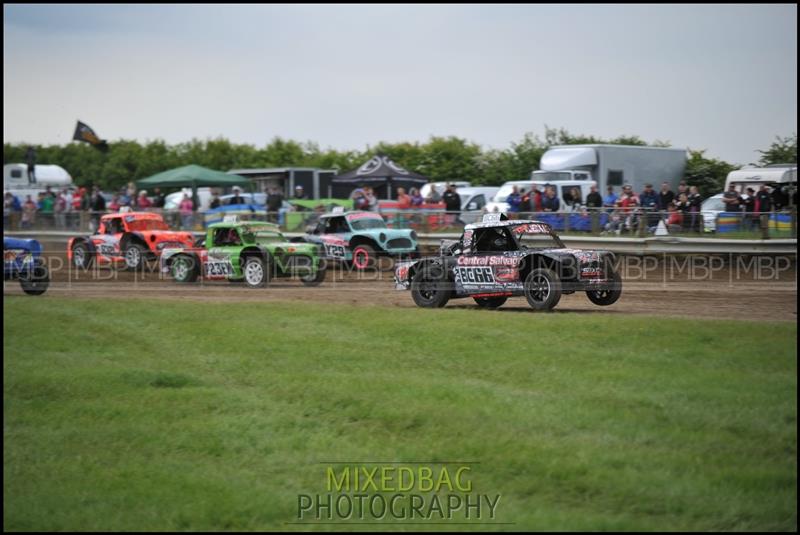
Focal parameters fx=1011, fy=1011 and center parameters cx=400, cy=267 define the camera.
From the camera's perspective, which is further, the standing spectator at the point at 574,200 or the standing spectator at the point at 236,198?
the standing spectator at the point at 236,198

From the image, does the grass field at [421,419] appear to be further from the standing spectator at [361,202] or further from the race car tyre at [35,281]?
the standing spectator at [361,202]

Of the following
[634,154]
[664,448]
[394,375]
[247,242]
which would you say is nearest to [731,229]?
[634,154]

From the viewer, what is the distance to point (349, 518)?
8.22m

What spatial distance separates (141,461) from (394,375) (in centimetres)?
335

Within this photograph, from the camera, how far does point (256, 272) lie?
73.8 feet

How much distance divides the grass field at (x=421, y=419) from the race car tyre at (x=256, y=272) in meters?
7.15

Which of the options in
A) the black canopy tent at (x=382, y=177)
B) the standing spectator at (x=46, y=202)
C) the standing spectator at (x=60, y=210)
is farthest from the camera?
the black canopy tent at (x=382, y=177)

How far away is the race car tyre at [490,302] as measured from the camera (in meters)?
17.8

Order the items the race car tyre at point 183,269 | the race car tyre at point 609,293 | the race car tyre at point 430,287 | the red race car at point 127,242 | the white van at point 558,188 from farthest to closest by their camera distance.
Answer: the red race car at point 127,242
the white van at point 558,188
the race car tyre at point 183,269
the race car tyre at point 430,287
the race car tyre at point 609,293

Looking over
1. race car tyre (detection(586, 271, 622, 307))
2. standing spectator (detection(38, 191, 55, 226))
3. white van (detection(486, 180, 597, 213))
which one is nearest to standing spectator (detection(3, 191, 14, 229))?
standing spectator (detection(38, 191, 55, 226))

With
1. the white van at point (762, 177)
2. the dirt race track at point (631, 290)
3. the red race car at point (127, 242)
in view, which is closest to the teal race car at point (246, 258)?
the dirt race track at point (631, 290)

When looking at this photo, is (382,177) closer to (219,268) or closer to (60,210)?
(60,210)

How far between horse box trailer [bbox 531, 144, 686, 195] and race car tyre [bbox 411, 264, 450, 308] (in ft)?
40.6

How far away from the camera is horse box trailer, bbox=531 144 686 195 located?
2933cm
